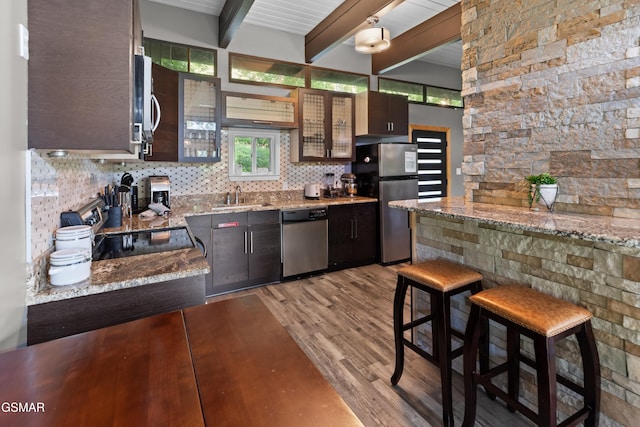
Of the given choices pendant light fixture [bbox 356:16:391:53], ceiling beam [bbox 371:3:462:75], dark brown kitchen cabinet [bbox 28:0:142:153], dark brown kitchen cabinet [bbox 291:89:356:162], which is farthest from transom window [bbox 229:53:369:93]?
dark brown kitchen cabinet [bbox 28:0:142:153]

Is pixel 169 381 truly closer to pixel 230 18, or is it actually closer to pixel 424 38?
pixel 230 18

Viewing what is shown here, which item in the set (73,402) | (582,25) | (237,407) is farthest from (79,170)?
(582,25)

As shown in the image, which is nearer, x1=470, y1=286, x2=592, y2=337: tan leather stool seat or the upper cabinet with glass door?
x1=470, y1=286, x2=592, y2=337: tan leather stool seat

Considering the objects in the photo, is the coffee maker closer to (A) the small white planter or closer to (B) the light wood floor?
(B) the light wood floor

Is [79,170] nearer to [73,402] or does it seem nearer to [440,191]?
[73,402]

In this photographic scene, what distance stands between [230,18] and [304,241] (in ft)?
8.66

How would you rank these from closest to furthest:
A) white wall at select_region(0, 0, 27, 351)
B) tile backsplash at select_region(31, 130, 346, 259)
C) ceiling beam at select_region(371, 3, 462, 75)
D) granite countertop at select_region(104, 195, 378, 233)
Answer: white wall at select_region(0, 0, 27, 351)
tile backsplash at select_region(31, 130, 346, 259)
granite countertop at select_region(104, 195, 378, 233)
ceiling beam at select_region(371, 3, 462, 75)

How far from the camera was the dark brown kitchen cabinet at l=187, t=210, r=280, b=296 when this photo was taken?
350 cm

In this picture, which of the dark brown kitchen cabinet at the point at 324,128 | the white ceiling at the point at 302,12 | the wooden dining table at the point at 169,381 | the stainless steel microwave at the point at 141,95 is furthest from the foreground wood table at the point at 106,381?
the white ceiling at the point at 302,12

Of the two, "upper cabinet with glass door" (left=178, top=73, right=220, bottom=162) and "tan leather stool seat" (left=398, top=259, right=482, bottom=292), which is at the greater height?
"upper cabinet with glass door" (left=178, top=73, right=220, bottom=162)

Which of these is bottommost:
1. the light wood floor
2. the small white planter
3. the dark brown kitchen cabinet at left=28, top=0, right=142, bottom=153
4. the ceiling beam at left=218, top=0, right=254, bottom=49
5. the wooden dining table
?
the light wood floor

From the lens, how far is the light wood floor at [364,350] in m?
1.79

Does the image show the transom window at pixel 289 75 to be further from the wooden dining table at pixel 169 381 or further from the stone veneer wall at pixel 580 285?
the wooden dining table at pixel 169 381

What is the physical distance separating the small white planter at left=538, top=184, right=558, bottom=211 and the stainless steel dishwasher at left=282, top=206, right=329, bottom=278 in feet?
8.80
